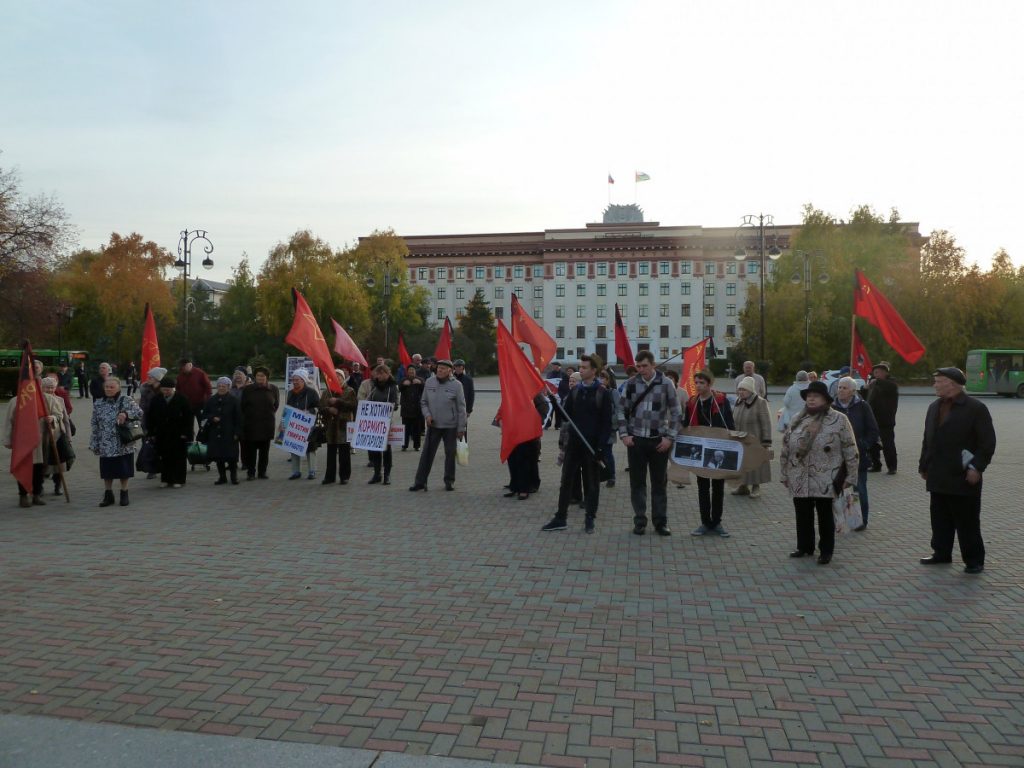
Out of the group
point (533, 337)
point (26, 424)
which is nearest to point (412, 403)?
point (533, 337)

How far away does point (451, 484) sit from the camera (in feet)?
40.5

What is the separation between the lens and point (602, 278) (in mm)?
113812

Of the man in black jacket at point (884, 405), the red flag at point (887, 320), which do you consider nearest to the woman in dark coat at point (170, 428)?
the red flag at point (887, 320)

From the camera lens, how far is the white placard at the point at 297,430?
13.2 meters

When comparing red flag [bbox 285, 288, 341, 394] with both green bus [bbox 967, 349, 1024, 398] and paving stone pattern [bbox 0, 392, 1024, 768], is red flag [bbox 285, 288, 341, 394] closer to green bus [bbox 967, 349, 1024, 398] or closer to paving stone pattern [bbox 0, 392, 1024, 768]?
paving stone pattern [bbox 0, 392, 1024, 768]

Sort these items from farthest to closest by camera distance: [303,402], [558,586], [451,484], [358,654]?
[303,402]
[451,484]
[558,586]
[358,654]

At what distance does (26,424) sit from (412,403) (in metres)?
7.22

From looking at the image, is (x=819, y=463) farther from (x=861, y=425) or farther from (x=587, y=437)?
(x=587, y=437)

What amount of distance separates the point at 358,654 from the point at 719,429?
196 inches

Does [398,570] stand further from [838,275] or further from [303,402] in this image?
[838,275]

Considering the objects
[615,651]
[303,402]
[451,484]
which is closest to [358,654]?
[615,651]

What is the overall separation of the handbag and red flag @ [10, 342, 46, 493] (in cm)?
911

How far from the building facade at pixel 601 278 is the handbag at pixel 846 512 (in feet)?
328

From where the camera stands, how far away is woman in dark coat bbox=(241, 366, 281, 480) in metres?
13.1
